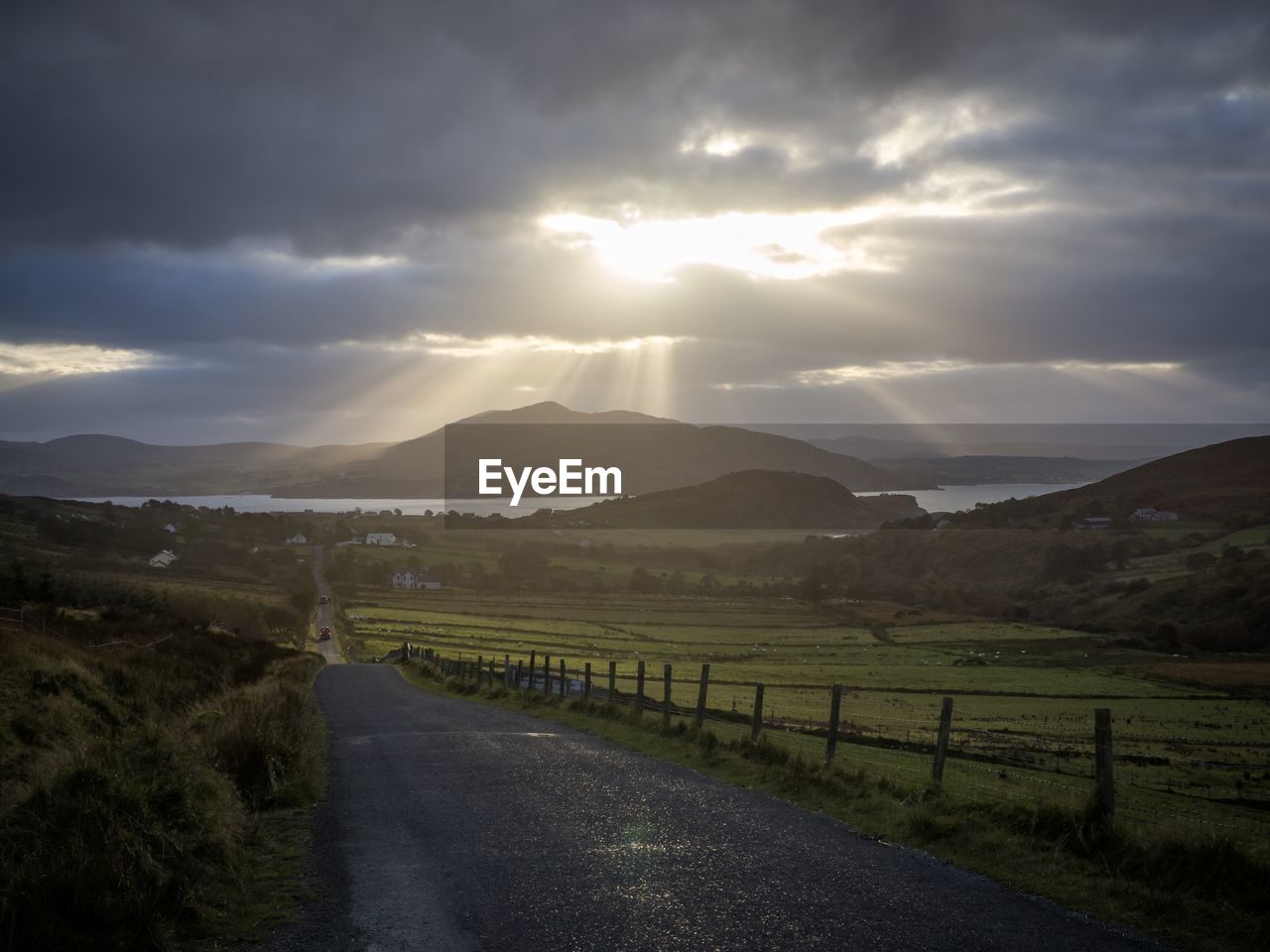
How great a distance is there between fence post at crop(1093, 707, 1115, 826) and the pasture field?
96cm

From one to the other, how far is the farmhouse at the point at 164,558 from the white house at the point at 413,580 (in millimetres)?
37522

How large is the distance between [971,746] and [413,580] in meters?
140

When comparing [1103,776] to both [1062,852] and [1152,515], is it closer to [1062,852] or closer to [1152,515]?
[1062,852]

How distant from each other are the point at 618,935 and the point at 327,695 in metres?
31.4

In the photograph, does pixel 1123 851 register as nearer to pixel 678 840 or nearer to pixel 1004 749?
pixel 678 840

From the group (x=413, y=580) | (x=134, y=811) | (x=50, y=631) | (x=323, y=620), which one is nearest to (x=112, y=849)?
(x=134, y=811)

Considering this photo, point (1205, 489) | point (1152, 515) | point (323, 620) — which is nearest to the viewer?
point (323, 620)

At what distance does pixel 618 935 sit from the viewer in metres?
6.68

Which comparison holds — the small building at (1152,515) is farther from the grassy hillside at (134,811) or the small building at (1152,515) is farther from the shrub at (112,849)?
the shrub at (112,849)

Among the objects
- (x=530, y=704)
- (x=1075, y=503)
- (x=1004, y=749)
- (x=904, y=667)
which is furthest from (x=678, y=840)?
(x=1075, y=503)

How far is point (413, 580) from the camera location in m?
171

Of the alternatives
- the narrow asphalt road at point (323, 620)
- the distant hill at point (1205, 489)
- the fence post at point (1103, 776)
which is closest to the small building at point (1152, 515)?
the distant hill at point (1205, 489)

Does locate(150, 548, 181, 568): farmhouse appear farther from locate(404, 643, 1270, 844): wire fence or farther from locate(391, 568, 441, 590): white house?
locate(404, 643, 1270, 844): wire fence

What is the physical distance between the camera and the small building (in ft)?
570
